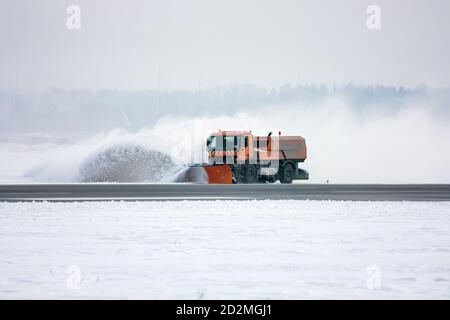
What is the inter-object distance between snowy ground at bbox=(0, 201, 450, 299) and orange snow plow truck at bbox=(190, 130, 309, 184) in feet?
68.1

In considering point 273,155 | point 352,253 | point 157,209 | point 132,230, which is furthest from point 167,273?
point 273,155

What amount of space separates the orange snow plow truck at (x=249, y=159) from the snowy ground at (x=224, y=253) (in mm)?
20751

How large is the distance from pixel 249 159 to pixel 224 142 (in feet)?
5.97

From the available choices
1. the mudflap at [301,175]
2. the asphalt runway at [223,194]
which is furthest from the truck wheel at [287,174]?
the asphalt runway at [223,194]

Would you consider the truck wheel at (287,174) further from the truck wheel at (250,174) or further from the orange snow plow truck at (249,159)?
the truck wheel at (250,174)

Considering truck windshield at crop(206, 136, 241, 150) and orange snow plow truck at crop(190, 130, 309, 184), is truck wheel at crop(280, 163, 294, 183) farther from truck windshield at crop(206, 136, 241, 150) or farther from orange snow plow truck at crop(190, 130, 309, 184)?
truck windshield at crop(206, 136, 241, 150)

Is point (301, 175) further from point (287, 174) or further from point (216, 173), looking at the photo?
point (216, 173)

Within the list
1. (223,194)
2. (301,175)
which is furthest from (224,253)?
(301,175)

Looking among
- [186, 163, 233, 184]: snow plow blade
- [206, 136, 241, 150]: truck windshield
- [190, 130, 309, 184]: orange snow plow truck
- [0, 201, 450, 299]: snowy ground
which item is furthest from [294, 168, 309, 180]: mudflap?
[0, 201, 450, 299]: snowy ground

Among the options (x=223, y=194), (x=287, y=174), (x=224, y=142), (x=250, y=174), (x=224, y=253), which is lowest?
(x=287, y=174)

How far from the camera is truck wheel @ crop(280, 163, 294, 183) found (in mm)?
44375

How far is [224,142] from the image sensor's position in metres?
42.7

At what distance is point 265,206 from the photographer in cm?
2144
